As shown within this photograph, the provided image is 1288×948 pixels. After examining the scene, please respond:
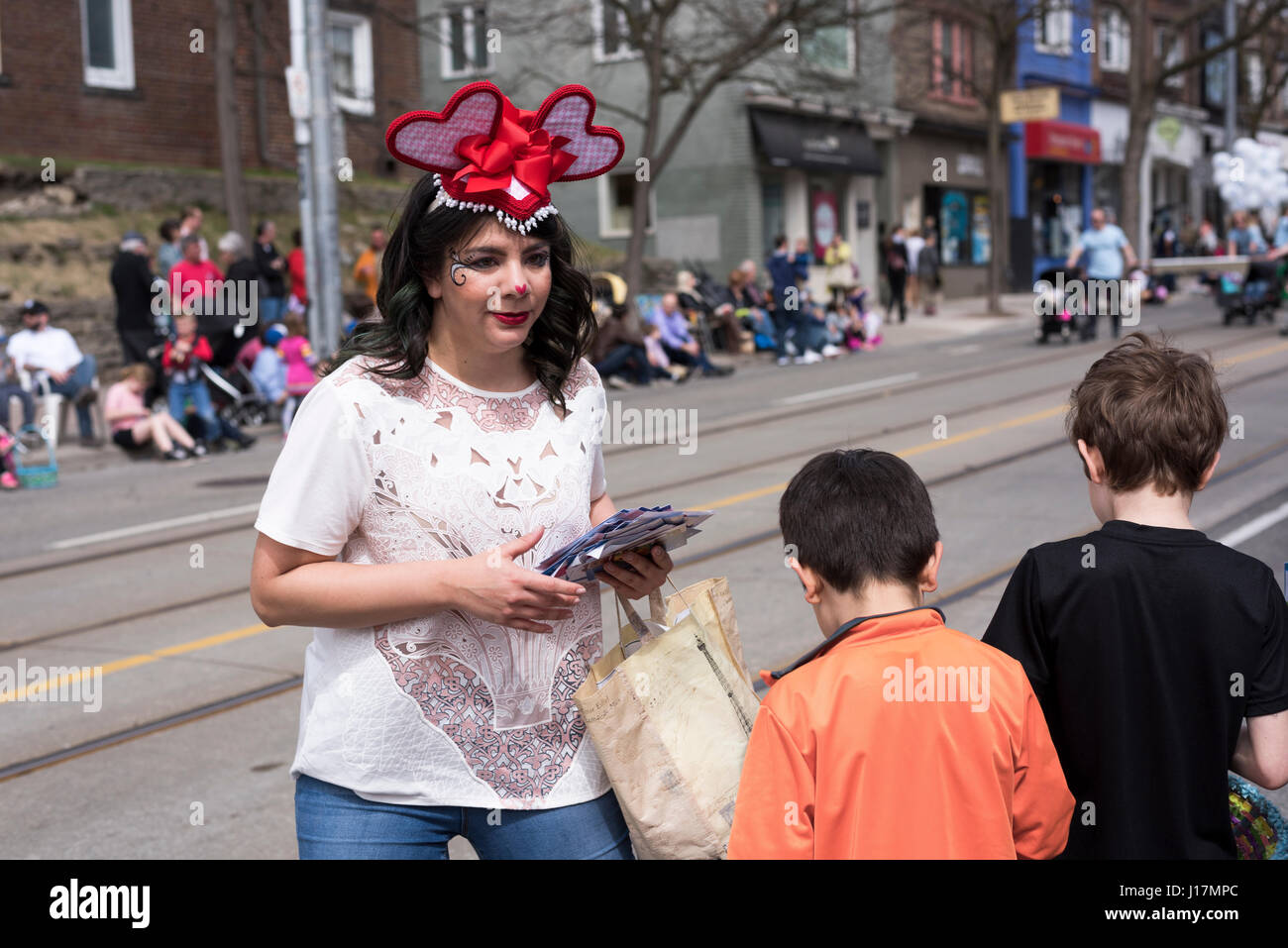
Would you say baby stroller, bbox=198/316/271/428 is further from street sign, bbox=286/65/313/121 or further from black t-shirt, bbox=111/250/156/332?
street sign, bbox=286/65/313/121

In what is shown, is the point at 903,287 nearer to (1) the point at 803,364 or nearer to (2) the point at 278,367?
(1) the point at 803,364

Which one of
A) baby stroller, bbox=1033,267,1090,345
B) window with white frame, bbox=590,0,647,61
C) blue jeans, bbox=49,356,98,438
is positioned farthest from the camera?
window with white frame, bbox=590,0,647,61

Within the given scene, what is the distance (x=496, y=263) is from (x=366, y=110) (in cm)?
2733

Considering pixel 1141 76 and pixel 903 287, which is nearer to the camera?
pixel 903 287

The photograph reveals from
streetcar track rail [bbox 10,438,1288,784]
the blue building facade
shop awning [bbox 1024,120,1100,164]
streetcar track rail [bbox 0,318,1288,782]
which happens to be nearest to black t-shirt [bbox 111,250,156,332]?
streetcar track rail [bbox 0,318,1288,782]

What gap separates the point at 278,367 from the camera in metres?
15.9

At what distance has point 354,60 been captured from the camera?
28.6 m

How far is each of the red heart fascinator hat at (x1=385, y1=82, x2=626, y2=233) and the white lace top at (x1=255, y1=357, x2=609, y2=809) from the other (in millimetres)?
320

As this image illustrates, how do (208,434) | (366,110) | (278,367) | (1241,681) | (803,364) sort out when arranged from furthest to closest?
(366,110) < (803,364) < (278,367) < (208,434) < (1241,681)

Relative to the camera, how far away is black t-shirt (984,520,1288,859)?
2.41m

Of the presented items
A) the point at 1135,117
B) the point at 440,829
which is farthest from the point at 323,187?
the point at 1135,117
